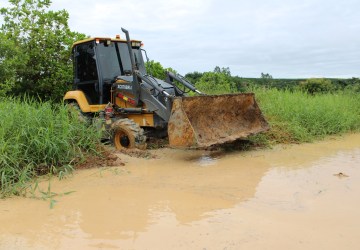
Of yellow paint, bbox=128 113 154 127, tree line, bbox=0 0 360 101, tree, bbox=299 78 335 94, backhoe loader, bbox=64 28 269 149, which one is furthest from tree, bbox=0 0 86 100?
tree, bbox=299 78 335 94

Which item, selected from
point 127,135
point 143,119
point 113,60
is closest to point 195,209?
point 127,135

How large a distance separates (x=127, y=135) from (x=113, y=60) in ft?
6.46

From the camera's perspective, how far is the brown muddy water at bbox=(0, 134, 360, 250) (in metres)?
3.40

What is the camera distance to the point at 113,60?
8.66 metres

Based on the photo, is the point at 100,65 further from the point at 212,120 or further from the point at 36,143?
the point at 36,143

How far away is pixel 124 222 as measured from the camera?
3838mm

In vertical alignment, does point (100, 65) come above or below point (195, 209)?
above

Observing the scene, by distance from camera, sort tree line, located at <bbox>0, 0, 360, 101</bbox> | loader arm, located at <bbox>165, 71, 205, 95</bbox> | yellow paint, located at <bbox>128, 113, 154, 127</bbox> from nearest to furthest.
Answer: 1. yellow paint, located at <bbox>128, 113, 154, 127</bbox>
2. loader arm, located at <bbox>165, 71, 205, 95</bbox>
3. tree line, located at <bbox>0, 0, 360, 101</bbox>

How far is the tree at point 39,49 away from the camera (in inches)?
440

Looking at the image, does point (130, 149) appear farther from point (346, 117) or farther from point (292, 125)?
point (346, 117)

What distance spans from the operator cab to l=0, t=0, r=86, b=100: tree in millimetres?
2734

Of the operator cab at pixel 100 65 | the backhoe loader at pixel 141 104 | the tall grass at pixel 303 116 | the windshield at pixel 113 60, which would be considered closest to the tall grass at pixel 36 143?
the backhoe loader at pixel 141 104

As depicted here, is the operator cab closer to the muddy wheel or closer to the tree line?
the muddy wheel

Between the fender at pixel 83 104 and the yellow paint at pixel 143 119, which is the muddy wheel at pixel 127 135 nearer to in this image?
the yellow paint at pixel 143 119
